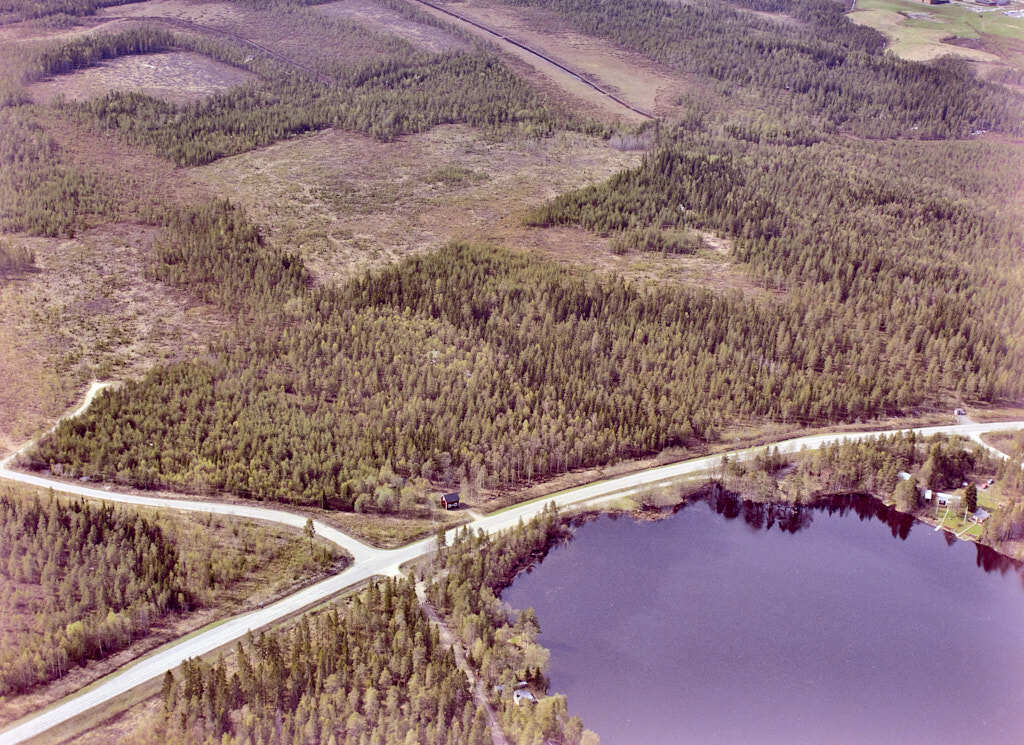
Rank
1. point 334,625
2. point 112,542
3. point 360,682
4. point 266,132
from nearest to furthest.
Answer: point 360,682, point 334,625, point 112,542, point 266,132

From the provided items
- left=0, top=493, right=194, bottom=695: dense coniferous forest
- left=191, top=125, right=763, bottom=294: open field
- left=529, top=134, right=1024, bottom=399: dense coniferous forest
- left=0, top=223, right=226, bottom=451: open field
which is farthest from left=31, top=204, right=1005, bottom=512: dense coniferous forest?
left=0, top=493, right=194, bottom=695: dense coniferous forest

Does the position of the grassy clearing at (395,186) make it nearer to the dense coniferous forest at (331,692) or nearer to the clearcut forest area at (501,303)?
the clearcut forest area at (501,303)

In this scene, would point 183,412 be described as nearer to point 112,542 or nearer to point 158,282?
point 112,542

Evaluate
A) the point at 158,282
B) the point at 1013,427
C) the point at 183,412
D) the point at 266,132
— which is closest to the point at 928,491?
the point at 1013,427

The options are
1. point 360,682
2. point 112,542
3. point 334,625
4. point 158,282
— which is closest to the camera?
point 360,682

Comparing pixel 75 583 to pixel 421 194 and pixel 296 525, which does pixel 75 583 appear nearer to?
pixel 296 525

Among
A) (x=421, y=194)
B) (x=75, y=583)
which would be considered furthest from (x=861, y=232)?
(x=75, y=583)

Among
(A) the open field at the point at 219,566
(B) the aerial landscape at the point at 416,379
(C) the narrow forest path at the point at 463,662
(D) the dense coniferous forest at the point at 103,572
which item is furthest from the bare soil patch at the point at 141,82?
(C) the narrow forest path at the point at 463,662
